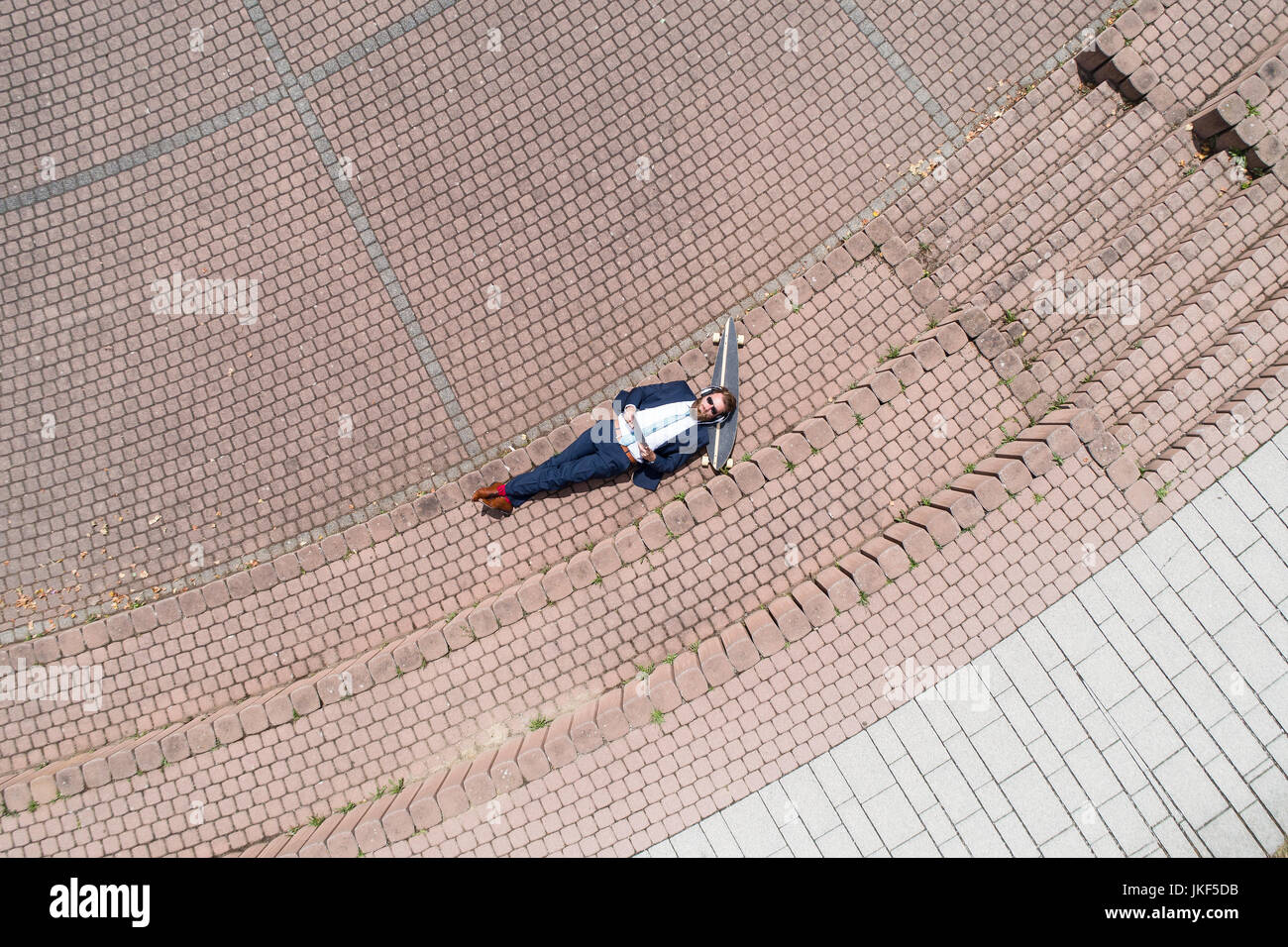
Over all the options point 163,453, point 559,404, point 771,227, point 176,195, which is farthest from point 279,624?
point 771,227

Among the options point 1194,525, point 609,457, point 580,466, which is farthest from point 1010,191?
point 580,466

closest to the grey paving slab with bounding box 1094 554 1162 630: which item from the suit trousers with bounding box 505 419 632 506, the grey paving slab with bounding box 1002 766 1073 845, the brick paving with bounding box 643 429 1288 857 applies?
the brick paving with bounding box 643 429 1288 857

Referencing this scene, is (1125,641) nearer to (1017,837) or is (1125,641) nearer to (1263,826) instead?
(1263,826)

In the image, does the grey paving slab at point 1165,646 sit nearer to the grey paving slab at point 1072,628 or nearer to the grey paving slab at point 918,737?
the grey paving slab at point 1072,628

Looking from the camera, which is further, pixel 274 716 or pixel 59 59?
pixel 59 59

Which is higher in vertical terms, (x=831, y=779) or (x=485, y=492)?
(x=485, y=492)
